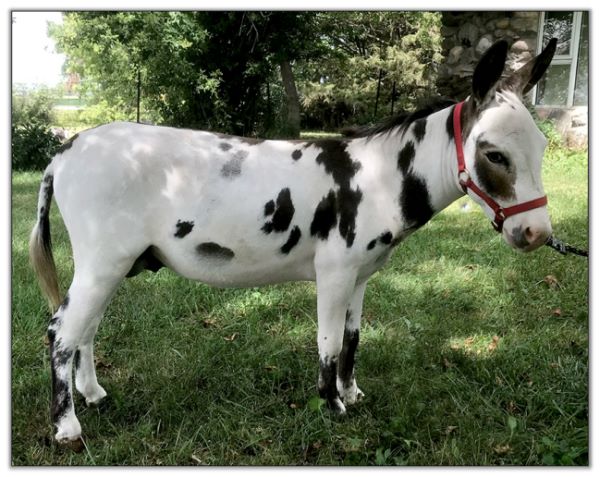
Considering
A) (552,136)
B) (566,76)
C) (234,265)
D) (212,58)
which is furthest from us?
(566,76)

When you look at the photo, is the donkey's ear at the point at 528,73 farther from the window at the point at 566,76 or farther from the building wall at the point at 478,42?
the window at the point at 566,76

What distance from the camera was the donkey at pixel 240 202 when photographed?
215cm

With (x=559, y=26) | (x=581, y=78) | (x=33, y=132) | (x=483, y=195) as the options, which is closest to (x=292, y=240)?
(x=483, y=195)

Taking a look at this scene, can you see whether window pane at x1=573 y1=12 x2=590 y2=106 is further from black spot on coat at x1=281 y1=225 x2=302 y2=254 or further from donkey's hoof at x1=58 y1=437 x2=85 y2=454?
donkey's hoof at x1=58 y1=437 x2=85 y2=454

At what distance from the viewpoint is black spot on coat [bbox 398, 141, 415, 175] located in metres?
2.22

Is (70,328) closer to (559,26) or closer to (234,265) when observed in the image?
(234,265)

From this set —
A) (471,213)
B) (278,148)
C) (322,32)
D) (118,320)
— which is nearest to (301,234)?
(278,148)

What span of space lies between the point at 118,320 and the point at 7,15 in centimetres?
197

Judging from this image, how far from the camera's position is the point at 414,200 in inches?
87.2

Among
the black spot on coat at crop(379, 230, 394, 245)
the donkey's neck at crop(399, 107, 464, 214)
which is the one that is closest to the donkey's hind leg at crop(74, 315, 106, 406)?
the black spot on coat at crop(379, 230, 394, 245)

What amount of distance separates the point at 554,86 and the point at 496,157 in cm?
606

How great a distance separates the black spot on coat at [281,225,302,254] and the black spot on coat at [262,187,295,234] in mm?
55

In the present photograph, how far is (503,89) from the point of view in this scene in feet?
6.68

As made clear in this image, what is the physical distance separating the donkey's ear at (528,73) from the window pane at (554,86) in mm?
5331
